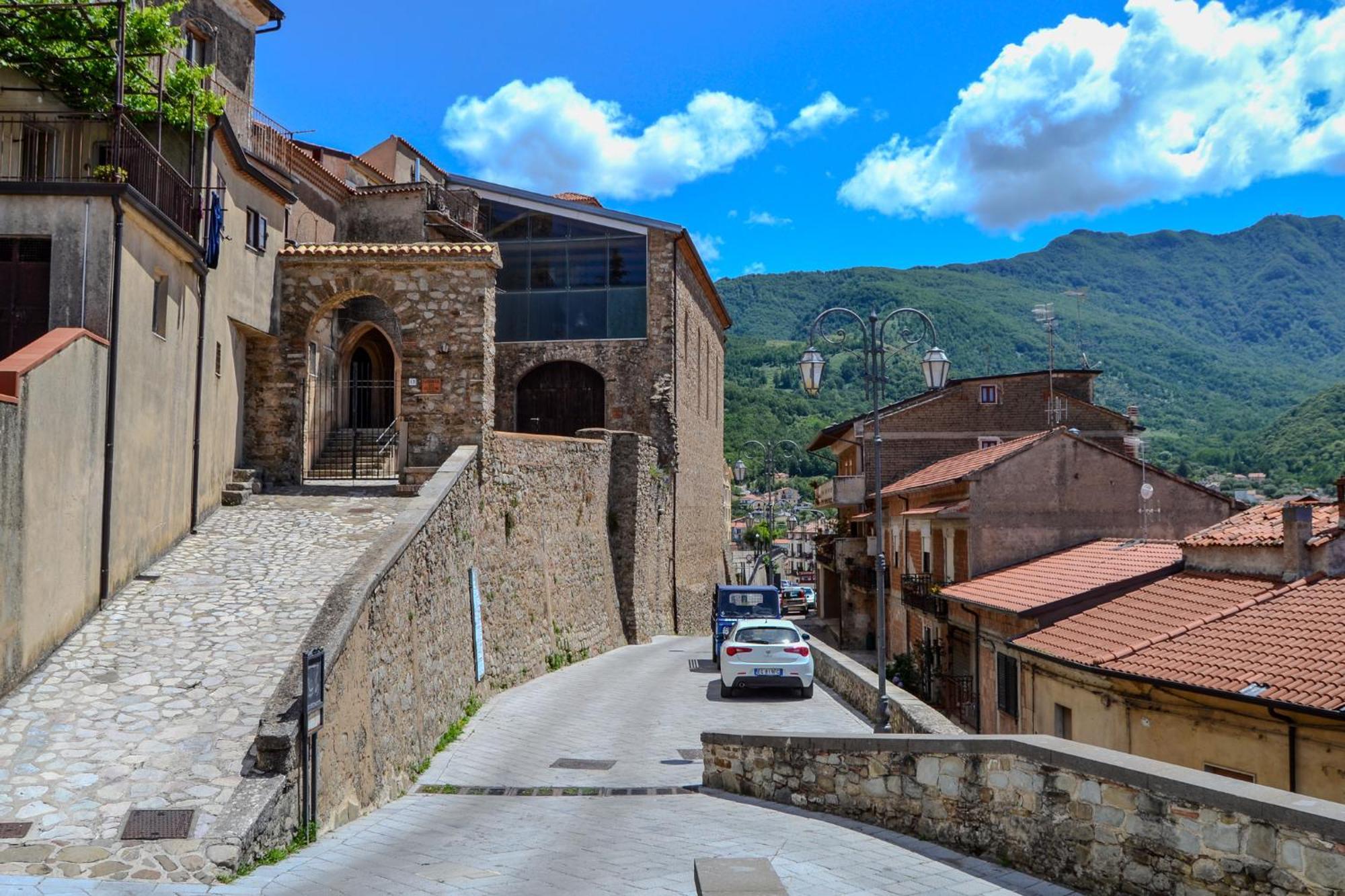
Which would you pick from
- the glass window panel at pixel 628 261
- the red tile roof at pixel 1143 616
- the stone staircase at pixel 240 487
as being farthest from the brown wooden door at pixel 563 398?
the red tile roof at pixel 1143 616

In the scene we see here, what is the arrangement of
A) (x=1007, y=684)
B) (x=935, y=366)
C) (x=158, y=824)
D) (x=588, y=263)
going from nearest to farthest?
(x=158, y=824) → (x=935, y=366) → (x=1007, y=684) → (x=588, y=263)

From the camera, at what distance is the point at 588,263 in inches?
1265

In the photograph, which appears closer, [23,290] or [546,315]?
[23,290]

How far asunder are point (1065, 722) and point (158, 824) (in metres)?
12.7

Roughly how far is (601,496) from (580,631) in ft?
13.9

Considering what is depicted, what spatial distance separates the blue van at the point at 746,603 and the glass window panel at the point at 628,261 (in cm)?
1058

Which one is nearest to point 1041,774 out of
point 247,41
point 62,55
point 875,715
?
point 875,715

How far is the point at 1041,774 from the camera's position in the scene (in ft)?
22.5

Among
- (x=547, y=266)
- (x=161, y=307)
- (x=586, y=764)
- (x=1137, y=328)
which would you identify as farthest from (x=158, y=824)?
(x=1137, y=328)

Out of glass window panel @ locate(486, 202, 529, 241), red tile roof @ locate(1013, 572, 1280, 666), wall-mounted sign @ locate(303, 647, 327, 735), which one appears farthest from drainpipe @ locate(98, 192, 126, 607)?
glass window panel @ locate(486, 202, 529, 241)

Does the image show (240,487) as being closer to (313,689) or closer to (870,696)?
(313,689)

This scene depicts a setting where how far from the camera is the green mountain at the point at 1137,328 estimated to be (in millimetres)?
93062

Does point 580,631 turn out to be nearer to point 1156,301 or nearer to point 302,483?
point 302,483

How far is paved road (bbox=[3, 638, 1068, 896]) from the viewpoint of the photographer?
7.13 m
